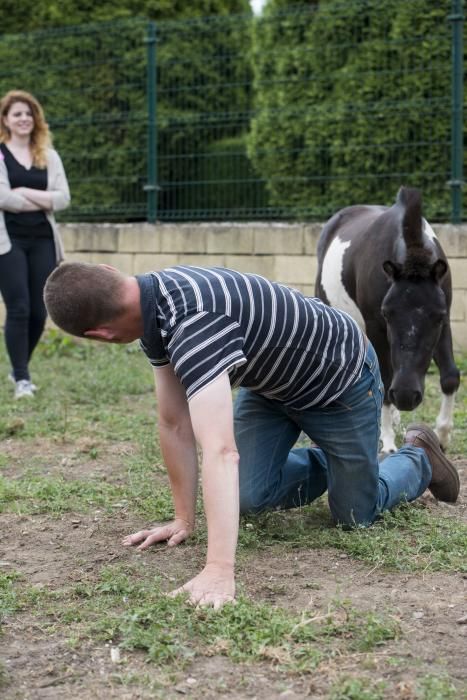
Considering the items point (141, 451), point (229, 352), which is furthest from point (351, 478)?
point (141, 451)

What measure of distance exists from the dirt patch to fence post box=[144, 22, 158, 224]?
6.40 meters

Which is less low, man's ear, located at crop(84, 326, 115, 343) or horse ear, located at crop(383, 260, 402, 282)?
horse ear, located at crop(383, 260, 402, 282)

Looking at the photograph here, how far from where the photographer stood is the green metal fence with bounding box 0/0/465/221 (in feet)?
30.3

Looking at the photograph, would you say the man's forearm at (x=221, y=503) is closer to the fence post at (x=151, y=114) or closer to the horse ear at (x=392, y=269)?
the horse ear at (x=392, y=269)

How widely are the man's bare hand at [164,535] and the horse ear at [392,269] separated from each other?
1916 mm

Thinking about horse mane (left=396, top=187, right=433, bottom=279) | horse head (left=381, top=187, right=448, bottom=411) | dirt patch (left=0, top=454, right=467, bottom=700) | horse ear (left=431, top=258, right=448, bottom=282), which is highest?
horse mane (left=396, top=187, right=433, bottom=279)

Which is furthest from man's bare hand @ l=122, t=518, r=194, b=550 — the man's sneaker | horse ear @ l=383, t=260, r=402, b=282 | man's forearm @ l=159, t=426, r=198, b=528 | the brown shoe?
the man's sneaker

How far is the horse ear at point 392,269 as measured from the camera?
543 cm

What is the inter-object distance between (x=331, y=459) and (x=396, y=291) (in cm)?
143

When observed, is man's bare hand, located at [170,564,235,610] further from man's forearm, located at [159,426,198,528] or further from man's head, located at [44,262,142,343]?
man's head, located at [44,262,142,343]

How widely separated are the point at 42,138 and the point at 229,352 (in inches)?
191

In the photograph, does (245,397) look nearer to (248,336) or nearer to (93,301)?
(248,336)

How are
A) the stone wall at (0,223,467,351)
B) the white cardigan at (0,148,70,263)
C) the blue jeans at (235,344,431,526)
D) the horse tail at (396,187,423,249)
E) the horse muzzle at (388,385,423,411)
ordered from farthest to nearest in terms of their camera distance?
1. the stone wall at (0,223,467,351)
2. the white cardigan at (0,148,70,263)
3. the horse tail at (396,187,423,249)
4. the horse muzzle at (388,385,423,411)
5. the blue jeans at (235,344,431,526)

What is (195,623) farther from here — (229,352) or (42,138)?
(42,138)
